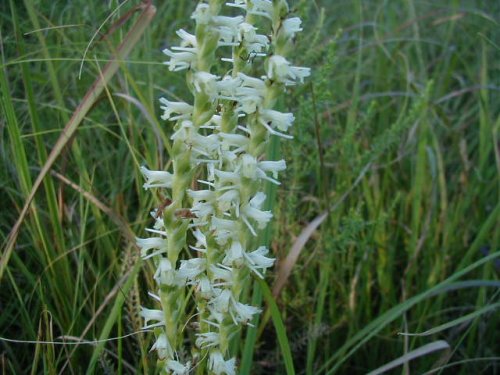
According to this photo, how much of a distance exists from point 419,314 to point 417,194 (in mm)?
398

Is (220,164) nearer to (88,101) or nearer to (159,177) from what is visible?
(159,177)

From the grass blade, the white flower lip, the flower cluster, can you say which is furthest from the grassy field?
the white flower lip

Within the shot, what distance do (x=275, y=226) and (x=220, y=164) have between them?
3.08 ft

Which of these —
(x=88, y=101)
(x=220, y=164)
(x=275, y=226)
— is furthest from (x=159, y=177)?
(x=275, y=226)

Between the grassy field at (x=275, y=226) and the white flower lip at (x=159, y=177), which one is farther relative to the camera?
the grassy field at (x=275, y=226)

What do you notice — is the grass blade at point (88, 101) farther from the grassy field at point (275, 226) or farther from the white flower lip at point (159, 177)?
the white flower lip at point (159, 177)

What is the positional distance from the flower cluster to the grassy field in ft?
0.88

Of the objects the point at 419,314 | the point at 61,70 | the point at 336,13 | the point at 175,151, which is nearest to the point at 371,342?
the point at 419,314

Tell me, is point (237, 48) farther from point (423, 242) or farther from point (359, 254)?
point (423, 242)

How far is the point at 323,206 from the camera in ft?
7.48

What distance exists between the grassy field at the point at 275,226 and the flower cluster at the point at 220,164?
0.88 ft

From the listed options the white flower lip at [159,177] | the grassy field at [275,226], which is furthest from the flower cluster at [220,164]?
the grassy field at [275,226]

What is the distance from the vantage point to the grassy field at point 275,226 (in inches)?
66.5

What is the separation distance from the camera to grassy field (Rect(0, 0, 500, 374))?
1688mm
